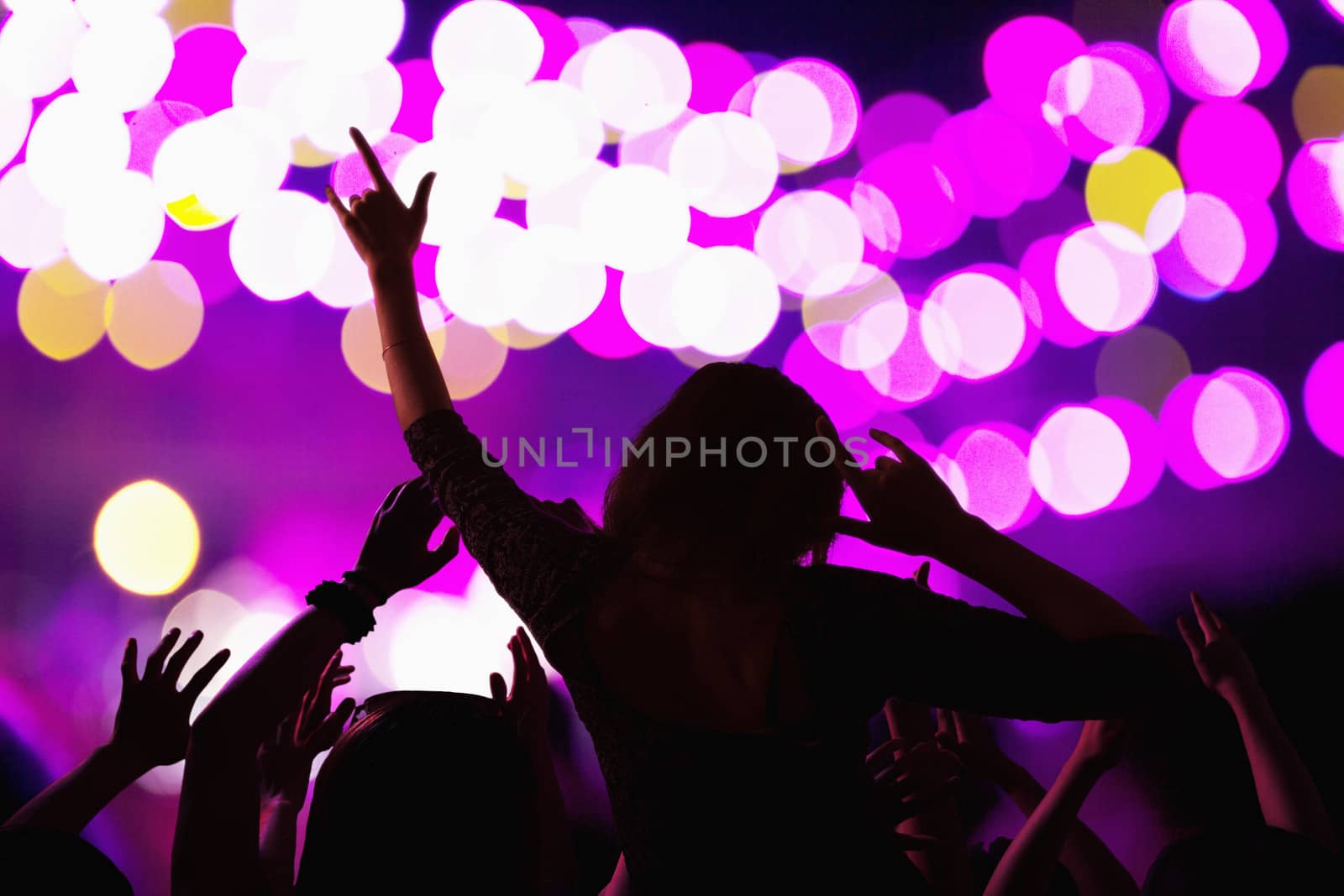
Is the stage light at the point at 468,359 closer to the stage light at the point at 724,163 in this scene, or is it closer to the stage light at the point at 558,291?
the stage light at the point at 558,291

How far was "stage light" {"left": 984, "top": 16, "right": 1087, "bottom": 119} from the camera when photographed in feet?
6.61

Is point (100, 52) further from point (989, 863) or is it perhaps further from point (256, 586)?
point (989, 863)

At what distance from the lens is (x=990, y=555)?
62cm

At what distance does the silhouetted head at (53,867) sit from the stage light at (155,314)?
3.79 feet

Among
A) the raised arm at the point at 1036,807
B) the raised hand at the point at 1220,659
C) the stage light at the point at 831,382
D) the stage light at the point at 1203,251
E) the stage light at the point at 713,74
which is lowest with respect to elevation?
the raised arm at the point at 1036,807

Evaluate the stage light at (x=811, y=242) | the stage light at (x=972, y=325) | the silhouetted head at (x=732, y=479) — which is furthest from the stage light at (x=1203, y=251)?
the silhouetted head at (x=732, y=479)

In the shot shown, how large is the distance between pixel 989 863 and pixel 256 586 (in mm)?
1321

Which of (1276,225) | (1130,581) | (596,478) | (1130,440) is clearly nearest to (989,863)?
(1130,581)

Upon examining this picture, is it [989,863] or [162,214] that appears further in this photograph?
[162,214]

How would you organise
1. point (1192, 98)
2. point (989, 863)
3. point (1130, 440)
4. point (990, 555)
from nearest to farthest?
point (990, 555), point (989, 863), point (1130, 440), point (1192, 98)

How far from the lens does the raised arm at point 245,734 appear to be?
613 mm

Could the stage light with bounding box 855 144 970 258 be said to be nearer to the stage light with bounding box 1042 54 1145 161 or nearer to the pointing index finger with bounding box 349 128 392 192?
the stage light with bounding box 1042 54 1145 161

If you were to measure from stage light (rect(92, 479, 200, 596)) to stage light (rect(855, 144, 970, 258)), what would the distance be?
1.63 meters

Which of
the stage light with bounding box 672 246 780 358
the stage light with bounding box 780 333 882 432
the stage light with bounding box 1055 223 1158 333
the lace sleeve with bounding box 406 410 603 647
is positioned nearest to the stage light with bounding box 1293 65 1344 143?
the stage light with bounding box 1055 223 1158 333
